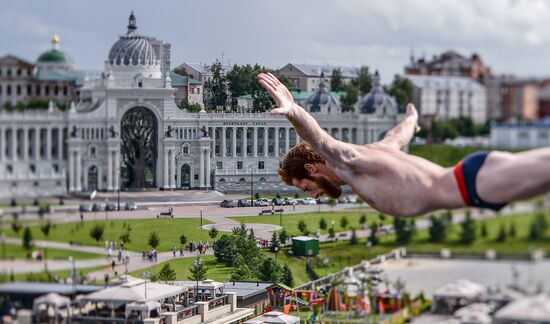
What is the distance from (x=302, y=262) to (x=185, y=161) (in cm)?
110

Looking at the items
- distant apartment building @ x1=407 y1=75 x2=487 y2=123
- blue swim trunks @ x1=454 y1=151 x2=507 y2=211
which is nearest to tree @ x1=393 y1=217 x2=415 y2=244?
blue swim trunks @ x1=454 y1=151 x2=507 y2=211

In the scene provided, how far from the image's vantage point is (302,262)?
6.29 meters

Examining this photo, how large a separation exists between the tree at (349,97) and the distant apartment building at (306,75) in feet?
2.83

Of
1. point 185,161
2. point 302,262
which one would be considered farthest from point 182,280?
point 302,262

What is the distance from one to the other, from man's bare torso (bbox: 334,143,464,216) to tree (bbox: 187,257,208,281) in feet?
10.7

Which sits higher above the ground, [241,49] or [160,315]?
[241,49]

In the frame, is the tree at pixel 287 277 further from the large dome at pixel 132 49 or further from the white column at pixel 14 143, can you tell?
the white column at pixel 14 143

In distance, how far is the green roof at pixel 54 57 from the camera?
4.79 meters

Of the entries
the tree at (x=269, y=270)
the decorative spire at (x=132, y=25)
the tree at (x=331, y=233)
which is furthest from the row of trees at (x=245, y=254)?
the decorative spire at (x=132, y=25)

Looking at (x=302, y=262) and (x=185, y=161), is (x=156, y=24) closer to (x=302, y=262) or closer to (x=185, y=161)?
(x=185, y=161)

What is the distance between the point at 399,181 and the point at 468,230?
1.57m

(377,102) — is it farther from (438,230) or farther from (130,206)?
(438,230)

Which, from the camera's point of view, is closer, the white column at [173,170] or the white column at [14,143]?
the white column at [14,143]

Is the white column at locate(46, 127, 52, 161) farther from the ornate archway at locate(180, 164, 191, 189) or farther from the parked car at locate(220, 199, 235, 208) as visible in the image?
the parked car at locate(220, 199, 235, 208)
